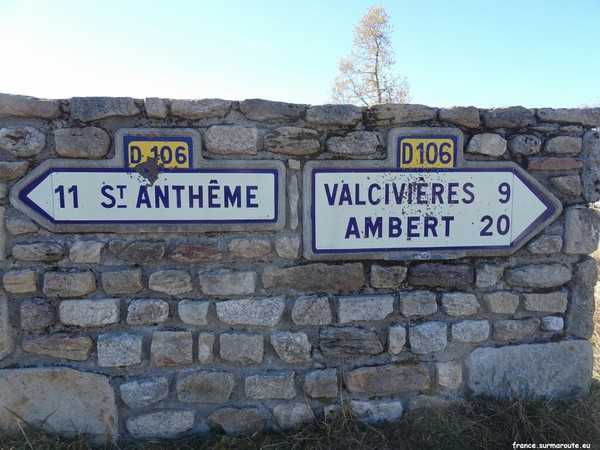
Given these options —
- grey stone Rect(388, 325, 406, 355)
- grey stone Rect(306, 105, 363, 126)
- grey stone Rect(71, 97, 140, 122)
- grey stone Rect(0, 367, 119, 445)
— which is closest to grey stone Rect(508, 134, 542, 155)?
grey stone Rect(306, 105, 363, 126)

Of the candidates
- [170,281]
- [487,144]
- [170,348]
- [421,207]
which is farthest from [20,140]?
[487,144]

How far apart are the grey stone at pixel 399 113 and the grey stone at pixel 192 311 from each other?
4.68 feet

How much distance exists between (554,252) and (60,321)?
289 centimetres

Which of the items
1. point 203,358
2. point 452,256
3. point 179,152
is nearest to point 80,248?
point 179,152

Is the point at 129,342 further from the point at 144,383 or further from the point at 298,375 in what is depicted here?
the point at 298,375

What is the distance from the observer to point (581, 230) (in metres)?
2.46

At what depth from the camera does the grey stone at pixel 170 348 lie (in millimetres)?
2217

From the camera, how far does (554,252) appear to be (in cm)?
247

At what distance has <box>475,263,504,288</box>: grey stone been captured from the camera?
2.41 metres

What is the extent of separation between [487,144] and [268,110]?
129 cm

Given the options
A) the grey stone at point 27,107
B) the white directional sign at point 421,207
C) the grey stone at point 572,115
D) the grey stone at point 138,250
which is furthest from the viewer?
the grey stone at point 572,115

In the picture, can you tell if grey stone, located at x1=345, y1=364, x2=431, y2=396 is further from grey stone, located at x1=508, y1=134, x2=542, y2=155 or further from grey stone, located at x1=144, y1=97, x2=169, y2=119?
grey stone, located at x1=144, y1=97, x2=169, y2=119

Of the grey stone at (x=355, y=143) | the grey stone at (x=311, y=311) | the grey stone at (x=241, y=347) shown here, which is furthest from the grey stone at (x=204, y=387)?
the grey stone at (x=355, y=143)

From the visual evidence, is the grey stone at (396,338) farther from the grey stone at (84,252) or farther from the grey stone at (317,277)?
the grey stone at (84,252)
